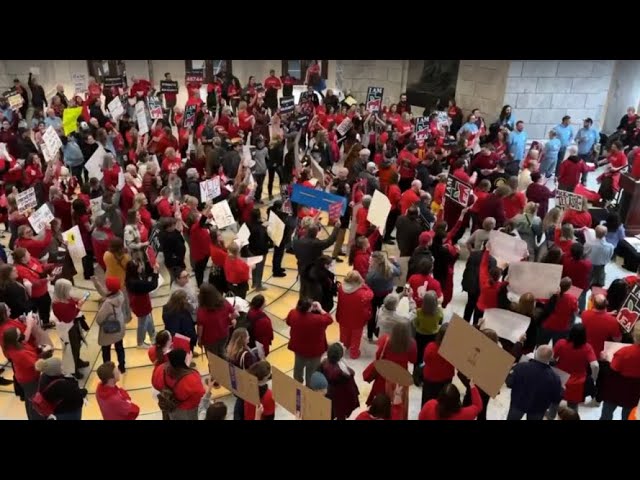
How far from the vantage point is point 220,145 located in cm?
1164

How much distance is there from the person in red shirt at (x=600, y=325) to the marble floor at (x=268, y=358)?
1.00 meters

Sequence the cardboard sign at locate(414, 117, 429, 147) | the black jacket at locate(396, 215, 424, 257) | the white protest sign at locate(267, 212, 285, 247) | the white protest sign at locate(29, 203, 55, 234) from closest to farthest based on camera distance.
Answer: the white protest sign at locate(29, 203, 55, 234), the black jacket at locate(396, 215, 424, 257), the white protest sign at locate(267, 212, 285, 247), the cardboard sign at locate(414, 117, 429, 147)

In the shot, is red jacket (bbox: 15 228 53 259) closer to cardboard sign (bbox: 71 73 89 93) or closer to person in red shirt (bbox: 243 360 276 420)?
person in red shirt (bbox: 243 360 276 420)

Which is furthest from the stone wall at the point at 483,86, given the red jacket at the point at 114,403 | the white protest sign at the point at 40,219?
the red jacket at the point at 114,403

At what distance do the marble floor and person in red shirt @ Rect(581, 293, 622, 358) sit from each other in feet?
3.29

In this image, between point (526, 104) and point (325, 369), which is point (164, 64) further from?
point (325, 369)

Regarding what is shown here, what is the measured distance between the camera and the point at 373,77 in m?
21.1

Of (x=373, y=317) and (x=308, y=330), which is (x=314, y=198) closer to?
(x=373, y=317)

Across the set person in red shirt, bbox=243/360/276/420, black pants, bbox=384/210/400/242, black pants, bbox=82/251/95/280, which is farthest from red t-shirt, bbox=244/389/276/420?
black pants, bbox=384/210/400/242

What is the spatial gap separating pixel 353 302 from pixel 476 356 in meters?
2.11

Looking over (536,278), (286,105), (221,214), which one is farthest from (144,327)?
(286,105)

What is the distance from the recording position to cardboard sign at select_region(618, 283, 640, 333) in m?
6.35

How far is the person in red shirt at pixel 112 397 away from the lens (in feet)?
17.0
